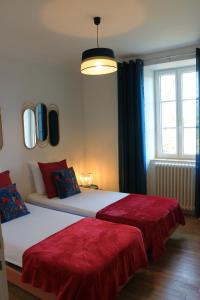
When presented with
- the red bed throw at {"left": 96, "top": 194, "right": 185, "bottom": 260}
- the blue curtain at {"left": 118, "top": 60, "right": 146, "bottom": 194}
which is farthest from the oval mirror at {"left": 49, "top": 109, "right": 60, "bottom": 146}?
the red bed throw at {"left": 96, "top": 194, "right": 185, "bottom": 260}

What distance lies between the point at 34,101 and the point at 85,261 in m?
2.67

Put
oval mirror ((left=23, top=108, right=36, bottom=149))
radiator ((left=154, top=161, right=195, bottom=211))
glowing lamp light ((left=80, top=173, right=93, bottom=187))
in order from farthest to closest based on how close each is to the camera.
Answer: glowing lamp light ((left=80, top=173, right=93, bottom=187)), radiator ((left=154, top=161, right=195, bottom=211)), oval mirror ((left=23, top=108, right=36, bottom=149))

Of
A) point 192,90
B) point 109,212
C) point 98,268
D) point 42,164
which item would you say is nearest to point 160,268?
point 109,212

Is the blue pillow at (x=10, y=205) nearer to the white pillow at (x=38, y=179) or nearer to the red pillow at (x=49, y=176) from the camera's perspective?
the red pillow at (x=49, y=176)

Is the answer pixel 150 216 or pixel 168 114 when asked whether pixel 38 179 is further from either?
Answer: pixel 168 114

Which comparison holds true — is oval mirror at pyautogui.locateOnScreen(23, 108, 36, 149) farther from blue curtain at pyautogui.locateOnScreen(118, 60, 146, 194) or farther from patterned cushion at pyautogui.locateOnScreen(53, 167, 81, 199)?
blue curtain at pyautogui.locateOnScreen(118, 60, 146, 194)

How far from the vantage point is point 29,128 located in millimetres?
3889

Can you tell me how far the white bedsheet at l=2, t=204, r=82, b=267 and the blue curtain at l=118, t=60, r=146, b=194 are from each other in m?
1.52

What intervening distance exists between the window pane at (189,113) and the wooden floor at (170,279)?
1811 mm

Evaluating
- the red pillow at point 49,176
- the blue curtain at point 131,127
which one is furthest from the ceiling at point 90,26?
the red pillow at point 49,176

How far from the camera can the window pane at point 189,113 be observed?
4109 mm

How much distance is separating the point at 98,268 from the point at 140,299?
2.02ft

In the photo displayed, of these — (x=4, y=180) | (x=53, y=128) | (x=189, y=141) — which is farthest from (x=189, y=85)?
(x=4, y=180)

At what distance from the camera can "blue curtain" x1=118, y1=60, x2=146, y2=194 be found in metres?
4.04
